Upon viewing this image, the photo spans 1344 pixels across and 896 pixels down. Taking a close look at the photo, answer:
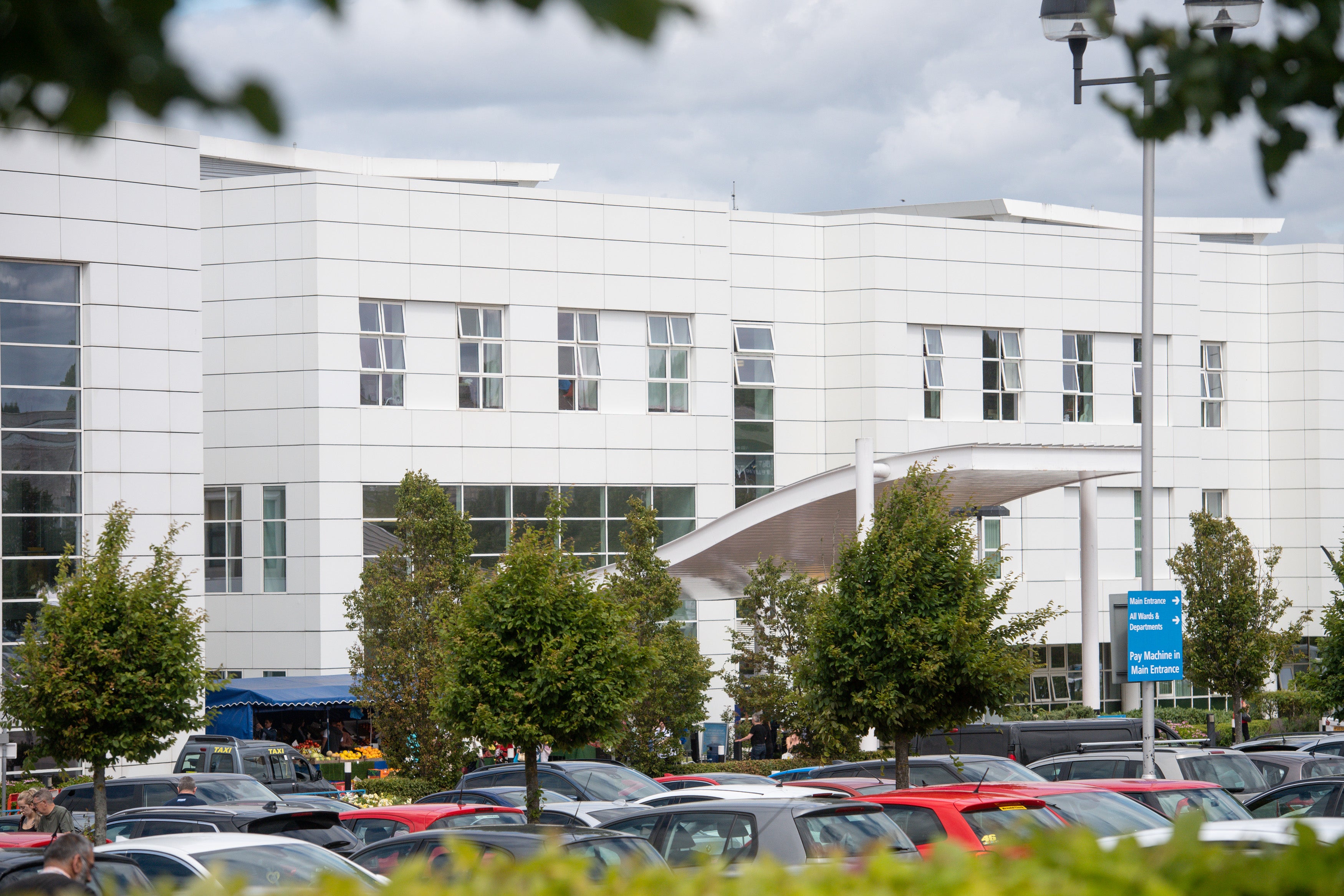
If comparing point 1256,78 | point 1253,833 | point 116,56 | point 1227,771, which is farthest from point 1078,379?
point 116,56

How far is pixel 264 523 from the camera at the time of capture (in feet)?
125

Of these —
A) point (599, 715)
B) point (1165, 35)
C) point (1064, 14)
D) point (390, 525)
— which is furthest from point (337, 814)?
point (390, 525)

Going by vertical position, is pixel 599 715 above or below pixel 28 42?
below

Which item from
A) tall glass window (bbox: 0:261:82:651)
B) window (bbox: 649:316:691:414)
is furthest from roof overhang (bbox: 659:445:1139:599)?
tall glass window (bbox: 0:261:82:651)

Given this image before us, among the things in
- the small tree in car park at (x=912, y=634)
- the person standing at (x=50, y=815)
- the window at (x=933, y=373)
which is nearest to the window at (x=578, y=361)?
the window at (x=933, y=373)

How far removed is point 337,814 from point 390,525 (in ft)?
73.5

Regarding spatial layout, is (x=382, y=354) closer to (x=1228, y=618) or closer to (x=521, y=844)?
(x=1228, y=618)

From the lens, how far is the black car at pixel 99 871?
1023cm

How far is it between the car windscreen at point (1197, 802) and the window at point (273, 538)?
26739 mm

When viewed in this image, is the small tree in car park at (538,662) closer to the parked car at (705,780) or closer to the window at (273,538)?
the parked car at (705,780)

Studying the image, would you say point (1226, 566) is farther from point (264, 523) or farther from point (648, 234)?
point (264, 523)

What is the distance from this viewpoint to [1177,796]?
1552 cm

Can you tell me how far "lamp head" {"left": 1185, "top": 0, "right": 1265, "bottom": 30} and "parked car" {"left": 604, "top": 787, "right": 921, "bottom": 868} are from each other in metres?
9.83

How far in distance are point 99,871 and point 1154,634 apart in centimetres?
1377
